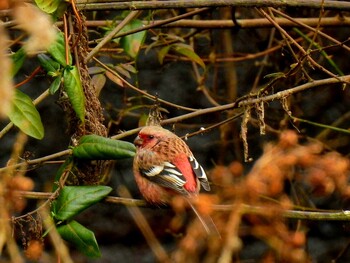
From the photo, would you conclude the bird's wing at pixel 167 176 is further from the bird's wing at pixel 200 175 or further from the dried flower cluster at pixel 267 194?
the dried flower cluster at pixel 267 194

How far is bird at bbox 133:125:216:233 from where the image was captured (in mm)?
4148

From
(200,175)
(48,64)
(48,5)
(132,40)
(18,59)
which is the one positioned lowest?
(200,175)

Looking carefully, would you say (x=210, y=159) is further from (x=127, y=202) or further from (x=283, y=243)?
(x=283, y=243)

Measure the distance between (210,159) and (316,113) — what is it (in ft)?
3.07

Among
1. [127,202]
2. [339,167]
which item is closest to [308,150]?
[339,167]

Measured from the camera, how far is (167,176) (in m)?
4.23

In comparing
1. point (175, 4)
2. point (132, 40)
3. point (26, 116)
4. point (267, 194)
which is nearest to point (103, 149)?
point (26, 116)

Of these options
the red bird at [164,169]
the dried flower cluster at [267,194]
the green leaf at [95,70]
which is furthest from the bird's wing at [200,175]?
the green leaf at [95,70]

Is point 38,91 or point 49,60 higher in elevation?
point 49,60

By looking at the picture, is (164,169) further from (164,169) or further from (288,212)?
(288,212)

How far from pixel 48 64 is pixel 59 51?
0.49 feet

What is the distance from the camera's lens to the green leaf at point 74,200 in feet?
11.8

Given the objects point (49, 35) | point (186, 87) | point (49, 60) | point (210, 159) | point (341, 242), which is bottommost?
point (341, 242)

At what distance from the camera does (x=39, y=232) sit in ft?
11.8
